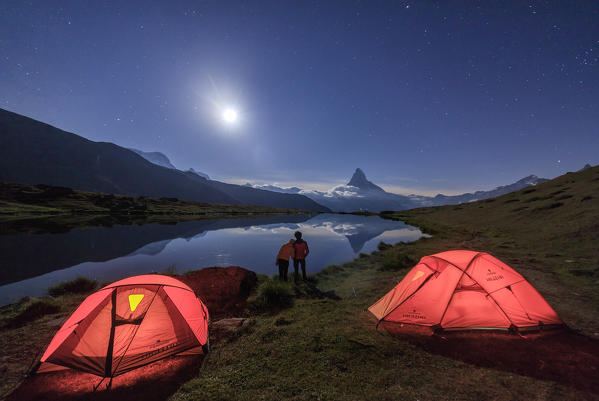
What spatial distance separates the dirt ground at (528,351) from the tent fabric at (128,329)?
691cm

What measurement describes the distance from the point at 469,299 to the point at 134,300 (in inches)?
440

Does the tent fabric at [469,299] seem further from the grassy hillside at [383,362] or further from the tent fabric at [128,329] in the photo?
the tent fabric at [128,329]

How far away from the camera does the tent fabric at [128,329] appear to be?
5.80 metres

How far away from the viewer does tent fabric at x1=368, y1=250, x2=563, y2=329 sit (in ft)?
23.3

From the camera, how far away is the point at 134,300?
702 cm

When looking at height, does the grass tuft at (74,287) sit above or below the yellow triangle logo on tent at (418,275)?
below

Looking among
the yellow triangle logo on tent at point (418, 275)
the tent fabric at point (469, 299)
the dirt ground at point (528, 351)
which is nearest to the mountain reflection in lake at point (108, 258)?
the yellow triangle logo on tent at point (418, 275)

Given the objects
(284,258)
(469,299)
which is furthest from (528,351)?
(284,258)

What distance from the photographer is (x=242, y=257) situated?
22.6 metres

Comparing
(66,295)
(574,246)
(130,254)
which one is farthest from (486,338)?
(130,254)

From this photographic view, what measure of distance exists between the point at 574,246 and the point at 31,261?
151 ft

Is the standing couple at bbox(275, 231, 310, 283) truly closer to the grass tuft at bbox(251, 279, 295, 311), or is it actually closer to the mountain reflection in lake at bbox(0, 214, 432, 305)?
the grass tuft at bbox(251, 279, 295, 311)

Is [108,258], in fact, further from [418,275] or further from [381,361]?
[418,275]

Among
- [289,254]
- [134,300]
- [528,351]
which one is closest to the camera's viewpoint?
[528,351]
